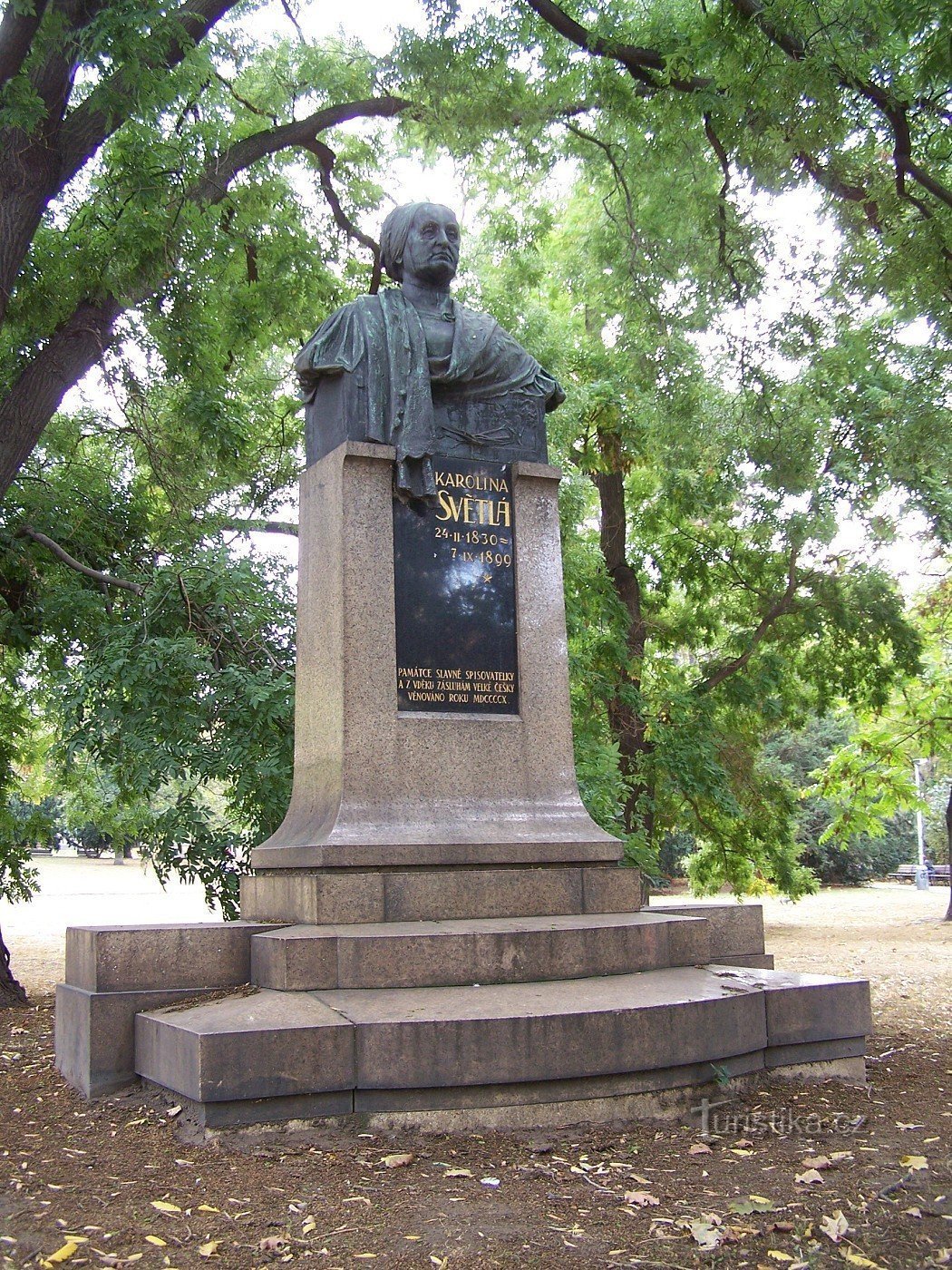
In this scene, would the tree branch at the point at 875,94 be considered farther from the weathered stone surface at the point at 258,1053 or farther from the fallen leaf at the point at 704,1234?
the fallen leaf at the point at 704,1234

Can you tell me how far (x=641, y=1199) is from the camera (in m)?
4.01

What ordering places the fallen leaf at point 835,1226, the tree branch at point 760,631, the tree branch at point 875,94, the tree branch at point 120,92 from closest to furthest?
the fallen leaf at point 835,1226, the tree branch at point 875,94, the tree branch at point 120,92, the tree branch at point 760,631

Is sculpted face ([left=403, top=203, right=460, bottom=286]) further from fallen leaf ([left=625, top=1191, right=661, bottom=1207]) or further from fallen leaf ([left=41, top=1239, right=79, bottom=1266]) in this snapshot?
fallen leaf ([left=41, top=1239, right=79, bottom=1266])

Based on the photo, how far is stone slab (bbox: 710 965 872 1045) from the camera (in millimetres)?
5680

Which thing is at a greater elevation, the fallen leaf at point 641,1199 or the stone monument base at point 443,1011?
the stone monument base at point 443,1011

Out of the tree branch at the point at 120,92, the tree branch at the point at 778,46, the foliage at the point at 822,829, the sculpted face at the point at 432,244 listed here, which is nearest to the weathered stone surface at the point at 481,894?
the sculpted face at the point at 432,244

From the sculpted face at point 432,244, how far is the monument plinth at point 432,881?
0.02m

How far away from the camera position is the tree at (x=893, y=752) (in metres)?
17.4

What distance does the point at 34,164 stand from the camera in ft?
27.8

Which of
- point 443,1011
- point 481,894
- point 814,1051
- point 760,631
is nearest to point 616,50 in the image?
point 481,894

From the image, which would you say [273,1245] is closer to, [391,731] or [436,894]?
[436,894]

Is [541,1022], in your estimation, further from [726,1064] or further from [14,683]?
[14,683]

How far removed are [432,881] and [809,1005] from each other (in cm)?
189

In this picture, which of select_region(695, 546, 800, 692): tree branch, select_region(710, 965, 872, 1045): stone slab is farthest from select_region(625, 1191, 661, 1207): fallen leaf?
select_region(695, 546, 800, 692): tree branch
